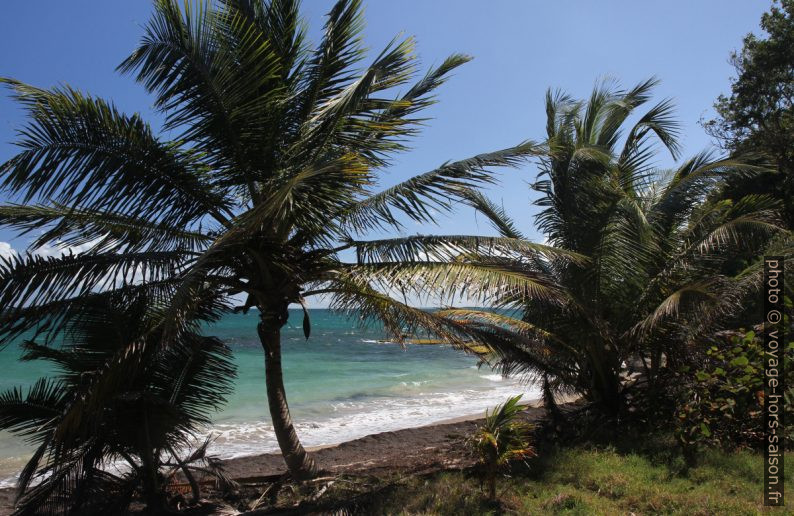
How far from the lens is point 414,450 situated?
857 cm

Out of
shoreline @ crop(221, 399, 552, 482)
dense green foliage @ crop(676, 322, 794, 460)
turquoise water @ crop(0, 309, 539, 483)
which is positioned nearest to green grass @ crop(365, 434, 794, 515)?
dense green foliage @ crop(676, 322, 794, 460)

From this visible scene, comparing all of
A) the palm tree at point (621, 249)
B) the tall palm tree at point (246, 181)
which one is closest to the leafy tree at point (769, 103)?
the palm tree at point (621, 249)

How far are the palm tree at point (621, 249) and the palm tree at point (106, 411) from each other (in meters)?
3.34

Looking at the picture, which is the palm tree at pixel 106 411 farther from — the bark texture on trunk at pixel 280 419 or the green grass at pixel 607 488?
the green grass at pixel 607 488

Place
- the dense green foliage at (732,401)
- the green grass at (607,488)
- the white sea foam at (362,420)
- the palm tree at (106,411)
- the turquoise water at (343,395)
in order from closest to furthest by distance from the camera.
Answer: the green grass at (607,488), the palm tree at (106,411), the dense green foliage at (732,401), the white sea foam at (362,420), the turquoise water at (343,395)

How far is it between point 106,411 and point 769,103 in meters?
16.7

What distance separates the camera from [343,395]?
611 inches

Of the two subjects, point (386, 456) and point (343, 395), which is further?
point (343, 395)

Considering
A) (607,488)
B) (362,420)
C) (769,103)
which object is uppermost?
(769,103)

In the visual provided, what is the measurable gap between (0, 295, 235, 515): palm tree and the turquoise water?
1456 mm

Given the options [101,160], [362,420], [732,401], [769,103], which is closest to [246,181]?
[101,160]

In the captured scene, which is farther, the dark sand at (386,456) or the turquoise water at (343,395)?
the turquoise water at (343,395)

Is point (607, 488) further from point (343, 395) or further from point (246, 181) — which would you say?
point (343, 395)

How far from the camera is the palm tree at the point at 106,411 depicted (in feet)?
16.5
